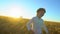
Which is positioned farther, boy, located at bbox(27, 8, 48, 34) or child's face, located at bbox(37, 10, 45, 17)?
child's face, located at bbox(37, 10, 45, 17)

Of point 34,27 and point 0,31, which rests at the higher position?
point 34,27

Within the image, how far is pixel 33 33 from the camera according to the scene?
18.5ft

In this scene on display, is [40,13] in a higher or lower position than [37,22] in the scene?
higher

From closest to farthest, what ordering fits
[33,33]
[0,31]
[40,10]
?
[33,33] → [40,10] → [0,31]

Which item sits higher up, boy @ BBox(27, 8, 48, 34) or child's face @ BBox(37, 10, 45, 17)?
child's face @ BBox(37, 10, 45, 17)

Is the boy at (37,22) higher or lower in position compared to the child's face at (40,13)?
lower

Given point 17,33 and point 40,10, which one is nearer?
point 40,10

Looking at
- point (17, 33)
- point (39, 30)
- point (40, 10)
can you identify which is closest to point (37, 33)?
point (39, 30)

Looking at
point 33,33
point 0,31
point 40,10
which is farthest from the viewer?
point 0,31

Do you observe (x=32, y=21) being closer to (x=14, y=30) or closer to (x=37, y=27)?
(x=37, y=27)

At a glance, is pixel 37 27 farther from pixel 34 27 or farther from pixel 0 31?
pixel 0 31

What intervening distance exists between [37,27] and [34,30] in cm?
16

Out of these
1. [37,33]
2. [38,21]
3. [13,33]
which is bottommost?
[13,33]

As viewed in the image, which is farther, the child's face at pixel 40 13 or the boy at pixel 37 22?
the child's face at pixel 40 13
